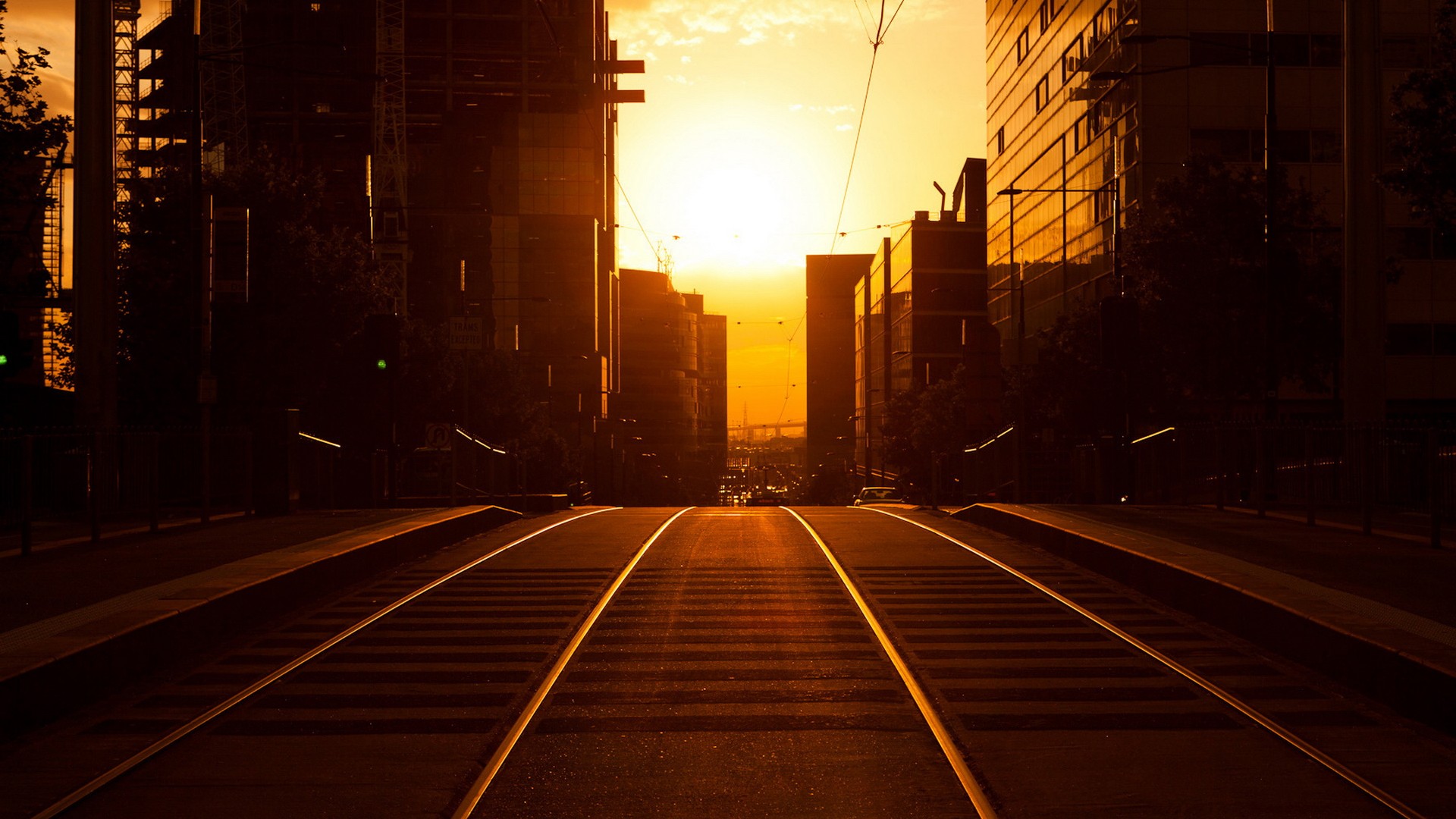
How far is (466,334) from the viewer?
3919 centimetres

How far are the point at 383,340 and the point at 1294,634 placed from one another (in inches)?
735

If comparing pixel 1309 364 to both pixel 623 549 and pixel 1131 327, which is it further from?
pixel 623 549

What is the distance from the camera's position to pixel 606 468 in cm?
13275

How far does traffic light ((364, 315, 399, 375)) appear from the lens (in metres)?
24.9

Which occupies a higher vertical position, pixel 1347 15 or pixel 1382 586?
pixel 1347 15

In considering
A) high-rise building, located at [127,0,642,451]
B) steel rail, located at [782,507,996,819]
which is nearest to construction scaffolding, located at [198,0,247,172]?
high-rise building, located at [127,0,642,451]

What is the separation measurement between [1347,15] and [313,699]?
55.4 feet

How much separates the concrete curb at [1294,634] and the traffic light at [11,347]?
34.9 ft

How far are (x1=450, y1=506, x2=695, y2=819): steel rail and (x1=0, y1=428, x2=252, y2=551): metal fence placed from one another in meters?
6.06

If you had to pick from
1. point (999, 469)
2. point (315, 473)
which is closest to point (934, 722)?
point (315, 473)

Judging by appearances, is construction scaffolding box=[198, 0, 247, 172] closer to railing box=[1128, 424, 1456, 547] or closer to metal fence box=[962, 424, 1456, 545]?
metal fence box=[962, 424, 1456, 545]

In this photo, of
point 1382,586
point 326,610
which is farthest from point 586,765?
point 1382,586

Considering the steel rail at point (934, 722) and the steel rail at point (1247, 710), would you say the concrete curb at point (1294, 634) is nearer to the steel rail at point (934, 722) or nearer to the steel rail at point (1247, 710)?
the steel rail at point (1247, 710)

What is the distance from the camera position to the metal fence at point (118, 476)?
14188 millimetres
